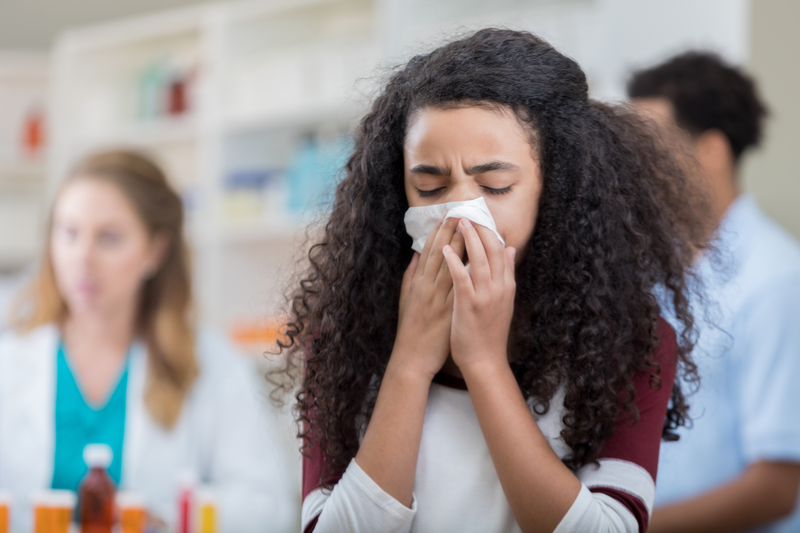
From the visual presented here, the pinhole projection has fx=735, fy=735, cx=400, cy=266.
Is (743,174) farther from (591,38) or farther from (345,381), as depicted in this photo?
(345,381)

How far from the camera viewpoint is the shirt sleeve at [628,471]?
2.33 ft

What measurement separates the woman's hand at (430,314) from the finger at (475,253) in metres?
0.02

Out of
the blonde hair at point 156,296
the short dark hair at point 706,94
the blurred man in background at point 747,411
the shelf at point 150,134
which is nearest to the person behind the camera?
the blurred man in background at point 747,411

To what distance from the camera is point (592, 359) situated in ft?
2.54

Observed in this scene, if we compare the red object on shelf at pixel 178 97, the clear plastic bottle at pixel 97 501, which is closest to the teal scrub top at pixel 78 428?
the clear plastic bottle at pixel 97 501

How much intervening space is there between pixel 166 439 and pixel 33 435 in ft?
0.93

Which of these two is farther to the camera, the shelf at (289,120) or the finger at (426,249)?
the shelf at (289,120)

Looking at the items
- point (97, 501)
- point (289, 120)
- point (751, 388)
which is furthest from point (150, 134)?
point (751, 388)

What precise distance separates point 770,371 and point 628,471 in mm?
739

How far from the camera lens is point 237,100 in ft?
9.14

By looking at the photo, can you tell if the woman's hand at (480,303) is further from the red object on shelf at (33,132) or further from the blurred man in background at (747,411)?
the red object on shelf at (33,132)

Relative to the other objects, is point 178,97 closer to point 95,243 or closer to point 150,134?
point 150,134

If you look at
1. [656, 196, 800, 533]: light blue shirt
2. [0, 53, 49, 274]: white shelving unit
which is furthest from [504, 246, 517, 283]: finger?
[0, 53, 49, 274]: white shelving unit

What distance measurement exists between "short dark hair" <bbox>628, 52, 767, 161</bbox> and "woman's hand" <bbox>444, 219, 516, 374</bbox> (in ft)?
3.27
